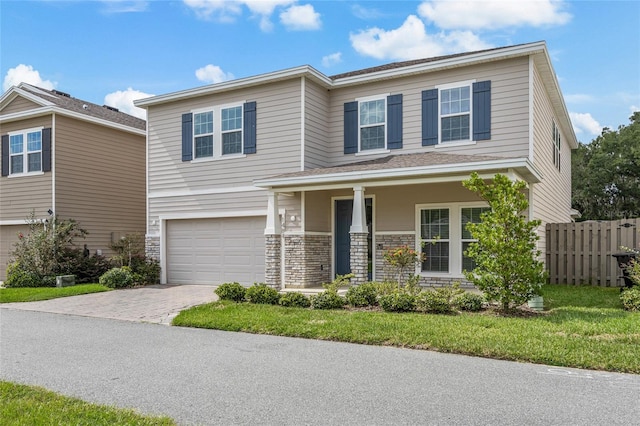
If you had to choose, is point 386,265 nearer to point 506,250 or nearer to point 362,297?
point 362,297

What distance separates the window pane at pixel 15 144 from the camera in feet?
59.4

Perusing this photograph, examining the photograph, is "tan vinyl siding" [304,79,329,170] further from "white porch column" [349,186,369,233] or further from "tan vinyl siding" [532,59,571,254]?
"tan vinyl siding" [532,59,571,254]

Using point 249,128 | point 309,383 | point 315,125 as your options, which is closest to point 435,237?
point 315,125

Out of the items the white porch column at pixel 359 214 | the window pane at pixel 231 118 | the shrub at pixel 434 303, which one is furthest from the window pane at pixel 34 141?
the shrub at pixel 434 303

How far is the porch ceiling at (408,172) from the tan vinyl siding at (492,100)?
57 cm

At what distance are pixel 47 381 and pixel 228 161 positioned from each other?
32.7ft

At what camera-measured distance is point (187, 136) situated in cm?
1551

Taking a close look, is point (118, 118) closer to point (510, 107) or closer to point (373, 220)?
point (373, 220)

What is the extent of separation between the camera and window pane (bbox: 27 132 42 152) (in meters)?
17.5

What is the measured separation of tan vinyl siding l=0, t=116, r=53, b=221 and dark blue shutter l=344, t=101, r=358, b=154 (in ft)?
33.7

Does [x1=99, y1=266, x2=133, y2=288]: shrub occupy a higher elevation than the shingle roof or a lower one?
lower

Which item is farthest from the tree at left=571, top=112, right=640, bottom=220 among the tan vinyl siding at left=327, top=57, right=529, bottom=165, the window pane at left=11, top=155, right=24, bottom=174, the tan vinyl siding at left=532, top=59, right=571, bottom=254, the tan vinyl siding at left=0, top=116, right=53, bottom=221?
the window pane at left=11, top=155, right=24, bottom=174

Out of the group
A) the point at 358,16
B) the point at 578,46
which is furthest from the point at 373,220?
the point at 578,46

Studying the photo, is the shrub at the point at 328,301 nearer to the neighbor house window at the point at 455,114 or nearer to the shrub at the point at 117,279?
the neighbor house window at the point at 455,114
